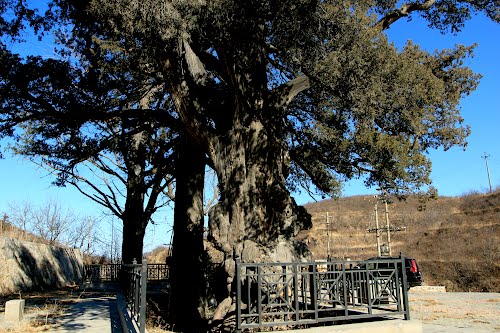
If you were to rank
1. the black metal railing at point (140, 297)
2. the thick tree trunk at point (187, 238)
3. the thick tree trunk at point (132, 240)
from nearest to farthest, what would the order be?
the black metal railing at point (140, 297)
the thick tree trunk at point (187, 238)
the thick tree trunk at point (132, 240)

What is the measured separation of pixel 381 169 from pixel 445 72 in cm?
366

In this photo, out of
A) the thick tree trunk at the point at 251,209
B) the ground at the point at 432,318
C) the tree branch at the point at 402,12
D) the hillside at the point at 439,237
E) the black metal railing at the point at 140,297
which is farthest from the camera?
the hillside at the point at 439,237

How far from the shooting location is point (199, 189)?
1300 centimetres

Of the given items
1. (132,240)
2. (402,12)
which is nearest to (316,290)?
(402,12)

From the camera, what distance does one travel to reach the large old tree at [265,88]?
27.2 feet

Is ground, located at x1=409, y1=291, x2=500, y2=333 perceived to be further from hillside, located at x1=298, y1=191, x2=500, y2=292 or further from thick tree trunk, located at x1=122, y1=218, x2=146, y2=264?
thick tree trunk, located at x1=122, y1=218, x2=146, y2=264

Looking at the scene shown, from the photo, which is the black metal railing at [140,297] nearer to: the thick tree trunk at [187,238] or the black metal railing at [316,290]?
the black metal railing at [316,290]

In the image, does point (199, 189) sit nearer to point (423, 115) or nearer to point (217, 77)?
point (217, 77)

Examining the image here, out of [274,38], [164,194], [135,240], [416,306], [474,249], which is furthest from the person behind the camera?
[474,249]

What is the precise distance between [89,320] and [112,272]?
1832 cm

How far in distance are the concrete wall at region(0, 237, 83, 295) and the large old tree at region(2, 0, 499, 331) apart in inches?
367

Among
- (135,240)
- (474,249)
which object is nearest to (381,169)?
(135,240)

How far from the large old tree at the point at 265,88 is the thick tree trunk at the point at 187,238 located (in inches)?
7.6

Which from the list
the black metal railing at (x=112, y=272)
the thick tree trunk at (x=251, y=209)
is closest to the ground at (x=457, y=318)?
the thick tree trunk at (x=251, y=209)
